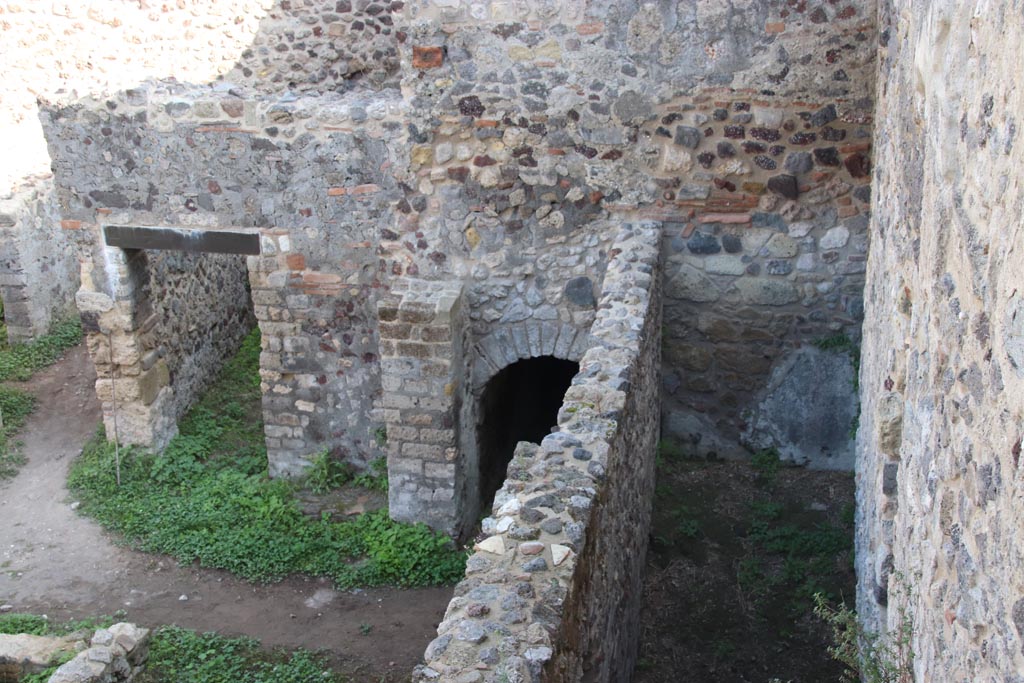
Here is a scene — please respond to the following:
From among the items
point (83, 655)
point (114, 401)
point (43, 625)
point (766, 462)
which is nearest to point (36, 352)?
point (114, 401)

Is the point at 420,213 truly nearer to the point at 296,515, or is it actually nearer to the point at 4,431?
the point at 296,515

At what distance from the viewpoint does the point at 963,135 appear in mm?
2648

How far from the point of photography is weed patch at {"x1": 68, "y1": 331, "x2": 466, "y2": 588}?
7.51m

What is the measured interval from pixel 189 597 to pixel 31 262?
6014 mm

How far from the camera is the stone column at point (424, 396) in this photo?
7176 millimetres

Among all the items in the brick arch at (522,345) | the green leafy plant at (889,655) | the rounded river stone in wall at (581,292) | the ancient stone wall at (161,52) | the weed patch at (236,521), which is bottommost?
the weed patch at (236,521)

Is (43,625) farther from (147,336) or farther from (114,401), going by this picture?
(147,336)

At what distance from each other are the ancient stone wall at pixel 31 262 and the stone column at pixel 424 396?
20.0ft

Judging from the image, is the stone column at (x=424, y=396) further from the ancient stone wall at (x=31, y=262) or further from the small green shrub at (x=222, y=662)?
the ancient stone wall at (x=31, y=262)

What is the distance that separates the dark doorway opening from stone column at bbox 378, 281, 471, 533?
1.57ft

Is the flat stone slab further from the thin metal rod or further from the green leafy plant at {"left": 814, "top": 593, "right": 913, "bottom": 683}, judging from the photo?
the green leafy plant at {"left": 814, "top": 593, "right": 913, "bottom": 683}

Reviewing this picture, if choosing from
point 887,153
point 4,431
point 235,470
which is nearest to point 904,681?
point 887,153

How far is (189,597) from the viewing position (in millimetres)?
7367

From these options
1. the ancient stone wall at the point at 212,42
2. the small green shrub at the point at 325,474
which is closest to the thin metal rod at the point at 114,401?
the small green shrub at the point at 325,474
